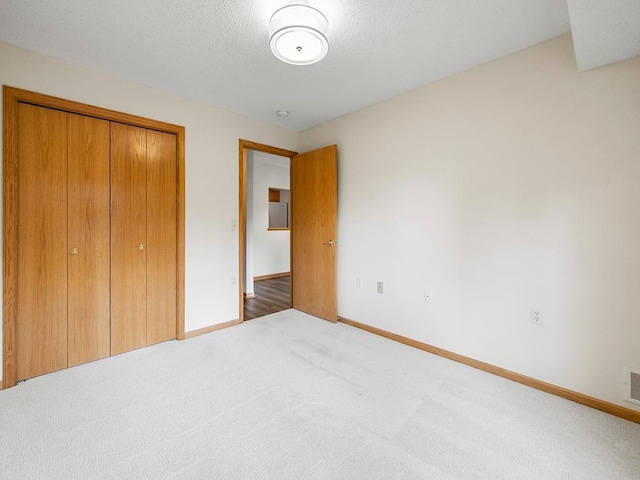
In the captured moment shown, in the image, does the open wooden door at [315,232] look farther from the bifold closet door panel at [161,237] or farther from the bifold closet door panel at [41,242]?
the bifold closet door panel at [41,242]

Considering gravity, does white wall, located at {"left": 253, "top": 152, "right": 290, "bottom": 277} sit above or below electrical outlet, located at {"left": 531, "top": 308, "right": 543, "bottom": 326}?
above

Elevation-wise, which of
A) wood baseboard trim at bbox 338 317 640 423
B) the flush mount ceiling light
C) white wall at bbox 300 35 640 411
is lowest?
wood baseboard trim at bbox 338 317 640 423

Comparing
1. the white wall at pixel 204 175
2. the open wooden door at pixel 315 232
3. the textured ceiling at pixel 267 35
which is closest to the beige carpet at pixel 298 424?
the white wall at pixel 204 175

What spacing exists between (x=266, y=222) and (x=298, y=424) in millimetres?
4844

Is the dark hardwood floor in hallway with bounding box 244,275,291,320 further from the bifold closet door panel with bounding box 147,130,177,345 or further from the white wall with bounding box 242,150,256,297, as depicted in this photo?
the bifold closet door panel with bounding box 147,130,177,345

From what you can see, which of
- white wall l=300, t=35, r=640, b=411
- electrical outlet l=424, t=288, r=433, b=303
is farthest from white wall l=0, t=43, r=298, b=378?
electrical outlet l=424, t=288, r=433, b=303

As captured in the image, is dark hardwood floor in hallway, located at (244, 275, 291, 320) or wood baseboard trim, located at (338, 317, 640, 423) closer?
wood baseboard trim, located at (338, 317, 640, 423)

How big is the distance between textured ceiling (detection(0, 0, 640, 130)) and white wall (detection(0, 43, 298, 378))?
6.7 inches

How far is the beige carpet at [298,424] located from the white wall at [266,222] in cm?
366

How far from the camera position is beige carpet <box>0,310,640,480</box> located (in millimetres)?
1380

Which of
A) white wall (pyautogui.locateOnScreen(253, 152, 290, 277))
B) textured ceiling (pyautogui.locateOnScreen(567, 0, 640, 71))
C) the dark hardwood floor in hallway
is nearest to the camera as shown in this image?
textured ceiling (pyautogui.locateOnScreen(567, 0, 640, 71))

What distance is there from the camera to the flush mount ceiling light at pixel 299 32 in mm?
1585

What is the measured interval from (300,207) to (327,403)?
253 cm

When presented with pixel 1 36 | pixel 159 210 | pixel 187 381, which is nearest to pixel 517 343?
pixel 187 381
